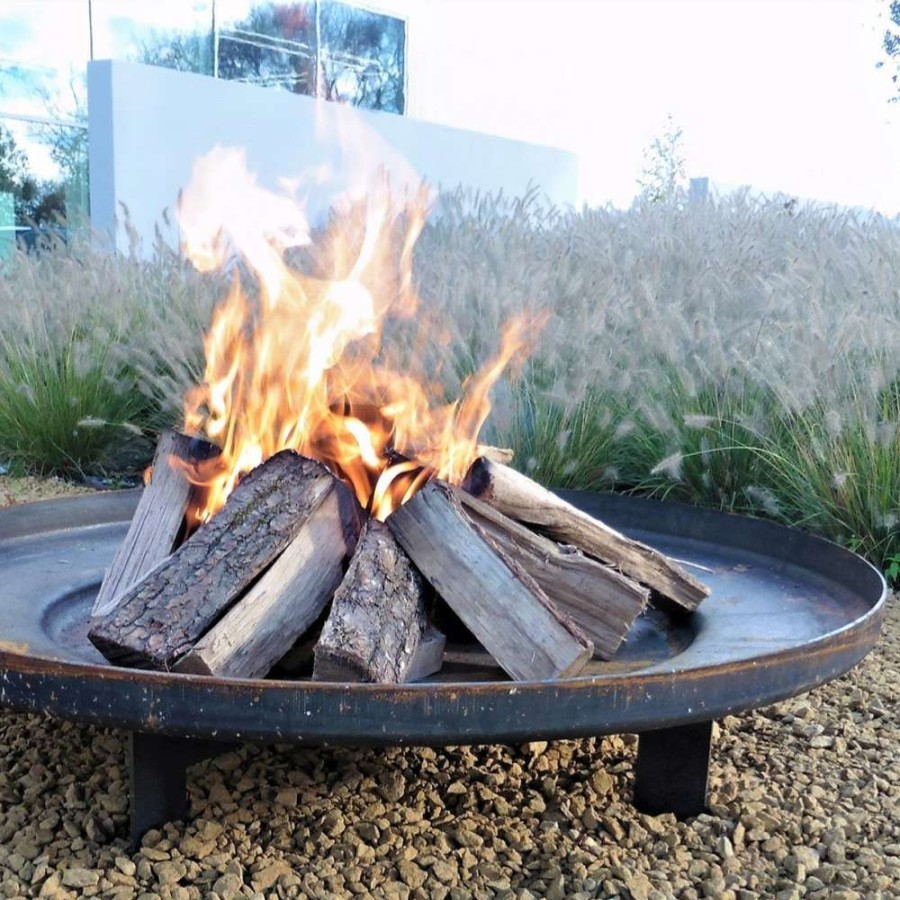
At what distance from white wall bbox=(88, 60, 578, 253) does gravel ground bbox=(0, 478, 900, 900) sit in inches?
250

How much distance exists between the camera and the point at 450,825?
2088 mm

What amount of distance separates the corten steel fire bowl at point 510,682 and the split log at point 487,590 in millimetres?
92

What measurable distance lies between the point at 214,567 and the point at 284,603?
0.48ft

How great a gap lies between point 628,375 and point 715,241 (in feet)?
9.88

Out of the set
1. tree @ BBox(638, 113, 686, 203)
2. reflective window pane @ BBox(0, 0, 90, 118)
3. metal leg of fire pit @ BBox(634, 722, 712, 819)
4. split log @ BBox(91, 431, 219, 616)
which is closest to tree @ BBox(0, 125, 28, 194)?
reflective window pane @ BBox(0, 0, 90, 118)

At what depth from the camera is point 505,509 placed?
2391 mm

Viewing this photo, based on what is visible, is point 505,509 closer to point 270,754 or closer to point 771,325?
point 270,754

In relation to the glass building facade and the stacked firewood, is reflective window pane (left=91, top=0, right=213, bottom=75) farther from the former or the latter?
the stacked firewood

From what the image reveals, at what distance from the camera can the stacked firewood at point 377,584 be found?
1971mm

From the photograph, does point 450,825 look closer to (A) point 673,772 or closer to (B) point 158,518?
(A) point 673,772

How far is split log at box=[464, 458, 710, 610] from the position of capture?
7.85 ft

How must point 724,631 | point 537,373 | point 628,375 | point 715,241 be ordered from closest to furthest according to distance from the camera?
point 724,631 → point 628,375 → point 537,373 → point 715,241

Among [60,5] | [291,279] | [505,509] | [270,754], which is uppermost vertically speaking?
[60,5]

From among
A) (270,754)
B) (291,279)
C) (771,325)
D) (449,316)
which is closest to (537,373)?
(449,316)
